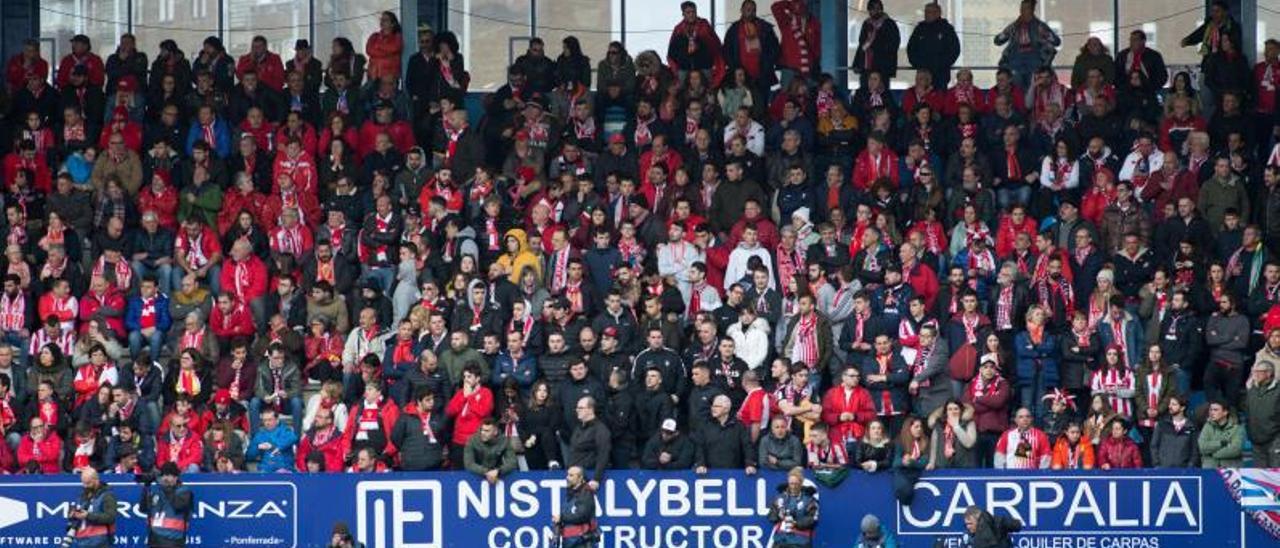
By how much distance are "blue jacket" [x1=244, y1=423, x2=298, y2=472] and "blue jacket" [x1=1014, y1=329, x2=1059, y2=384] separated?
7.08 meters

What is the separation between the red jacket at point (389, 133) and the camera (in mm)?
32000

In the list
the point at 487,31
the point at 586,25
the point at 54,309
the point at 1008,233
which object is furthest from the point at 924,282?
the point at 487,31

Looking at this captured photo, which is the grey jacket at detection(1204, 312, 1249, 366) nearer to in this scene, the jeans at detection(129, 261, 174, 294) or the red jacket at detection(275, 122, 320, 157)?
the red jacket at detection(275, 122, 320, 157)

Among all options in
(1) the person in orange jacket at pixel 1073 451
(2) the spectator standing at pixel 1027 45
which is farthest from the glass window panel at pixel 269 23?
(1) the person in orange jacket at pixel 1073 451

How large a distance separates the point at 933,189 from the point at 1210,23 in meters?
4.65

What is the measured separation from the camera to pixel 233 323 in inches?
1142

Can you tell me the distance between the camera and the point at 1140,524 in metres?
25.4

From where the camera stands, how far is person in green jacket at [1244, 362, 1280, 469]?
2614cm

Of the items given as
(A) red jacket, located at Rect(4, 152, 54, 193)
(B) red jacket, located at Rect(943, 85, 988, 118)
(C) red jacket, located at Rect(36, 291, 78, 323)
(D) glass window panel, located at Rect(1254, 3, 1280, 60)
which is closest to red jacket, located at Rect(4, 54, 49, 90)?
(A) red jacket, located at Rect(4, 152, 54, 193)

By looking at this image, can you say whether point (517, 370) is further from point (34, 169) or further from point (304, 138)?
point (34, 169)

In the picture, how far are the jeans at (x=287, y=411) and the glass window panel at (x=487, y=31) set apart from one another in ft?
31.4

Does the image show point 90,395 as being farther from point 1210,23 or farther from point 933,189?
point 1210,23

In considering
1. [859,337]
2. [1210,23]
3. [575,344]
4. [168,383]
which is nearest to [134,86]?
[168,383]

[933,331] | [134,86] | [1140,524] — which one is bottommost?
[1140,524]
